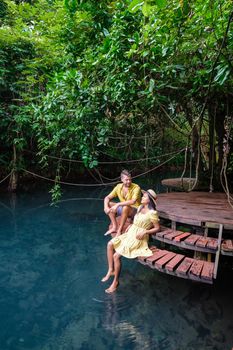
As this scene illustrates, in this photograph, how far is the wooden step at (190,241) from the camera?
11.2 ft

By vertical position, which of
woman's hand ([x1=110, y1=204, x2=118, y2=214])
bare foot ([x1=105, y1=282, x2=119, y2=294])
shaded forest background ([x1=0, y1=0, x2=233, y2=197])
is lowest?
bare foot ([x1=105, y1=282, x2=119, y2=294])

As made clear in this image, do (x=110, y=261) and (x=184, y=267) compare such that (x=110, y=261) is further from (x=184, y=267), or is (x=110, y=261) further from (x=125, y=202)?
(x=184, y=267)

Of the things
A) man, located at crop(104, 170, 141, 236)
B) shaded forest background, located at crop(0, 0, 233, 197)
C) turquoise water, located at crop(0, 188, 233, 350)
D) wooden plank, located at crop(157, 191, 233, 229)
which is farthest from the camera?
man, located at crop(104, 170, 141, 236)

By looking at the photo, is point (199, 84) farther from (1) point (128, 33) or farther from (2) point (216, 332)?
(2) point (216, 332)

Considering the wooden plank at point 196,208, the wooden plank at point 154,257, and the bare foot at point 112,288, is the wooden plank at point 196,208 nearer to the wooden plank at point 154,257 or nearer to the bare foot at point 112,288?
the wooden plank at point 154,257

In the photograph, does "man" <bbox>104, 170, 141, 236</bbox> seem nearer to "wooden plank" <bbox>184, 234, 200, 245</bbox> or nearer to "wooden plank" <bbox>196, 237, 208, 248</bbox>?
"wooden plank" <bbox>184, 234, 200, 245</bbox>

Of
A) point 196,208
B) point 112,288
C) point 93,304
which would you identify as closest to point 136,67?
point 196,208

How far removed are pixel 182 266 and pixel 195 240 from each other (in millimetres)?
474

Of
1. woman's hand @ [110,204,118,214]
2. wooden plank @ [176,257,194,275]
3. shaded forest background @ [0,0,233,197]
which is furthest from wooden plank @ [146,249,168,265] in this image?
shaded forest background @ [0,0,233,197]

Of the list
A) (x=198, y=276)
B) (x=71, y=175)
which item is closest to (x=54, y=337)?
(x=198, y=276)

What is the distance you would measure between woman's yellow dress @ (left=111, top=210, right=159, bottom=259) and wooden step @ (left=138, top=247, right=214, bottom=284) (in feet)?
0.46

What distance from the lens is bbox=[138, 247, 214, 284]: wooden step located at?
3.02 meters

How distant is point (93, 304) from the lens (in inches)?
135

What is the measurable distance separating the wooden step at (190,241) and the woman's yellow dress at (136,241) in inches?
8.8
